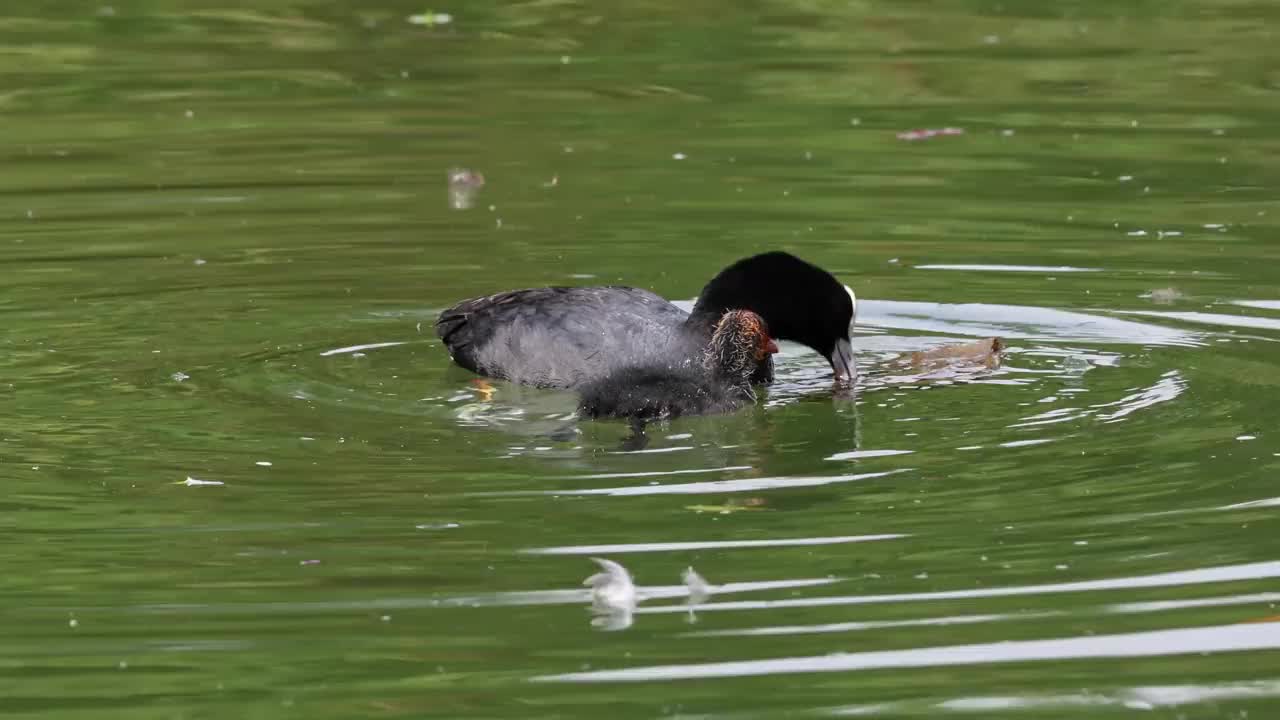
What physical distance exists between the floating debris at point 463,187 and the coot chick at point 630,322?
349 centimetres

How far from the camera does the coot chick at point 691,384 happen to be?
9.19 metres

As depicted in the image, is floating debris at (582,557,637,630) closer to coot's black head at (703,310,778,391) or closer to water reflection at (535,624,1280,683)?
water reflection at (535,624,1280,683)

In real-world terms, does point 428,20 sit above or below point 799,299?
above

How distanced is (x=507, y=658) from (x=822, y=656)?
87 centimetres

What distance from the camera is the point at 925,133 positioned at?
608 inches

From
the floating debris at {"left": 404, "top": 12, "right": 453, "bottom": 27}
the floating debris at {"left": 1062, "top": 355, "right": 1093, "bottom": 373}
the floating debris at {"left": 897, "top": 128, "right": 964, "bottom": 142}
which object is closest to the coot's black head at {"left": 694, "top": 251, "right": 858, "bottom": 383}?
the floating debris at {"left": 1062, "top": 355, "right": 1093, "bottom": 373}

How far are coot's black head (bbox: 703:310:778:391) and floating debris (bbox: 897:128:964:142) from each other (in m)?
6.15

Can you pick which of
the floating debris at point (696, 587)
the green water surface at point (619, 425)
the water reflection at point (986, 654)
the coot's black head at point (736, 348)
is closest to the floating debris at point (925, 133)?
the green water surface at point (619, 425)

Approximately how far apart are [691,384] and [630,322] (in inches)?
21.0

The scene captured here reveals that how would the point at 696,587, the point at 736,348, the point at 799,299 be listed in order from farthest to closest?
the point at 799,299 → the point at 736,348 → the point at 696,587

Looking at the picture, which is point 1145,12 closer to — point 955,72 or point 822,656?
point 955,72

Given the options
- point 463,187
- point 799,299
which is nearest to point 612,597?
point 799,299

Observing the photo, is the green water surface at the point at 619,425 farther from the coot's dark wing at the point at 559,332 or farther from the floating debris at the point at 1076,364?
the coot's dark wing at the point at 559,332

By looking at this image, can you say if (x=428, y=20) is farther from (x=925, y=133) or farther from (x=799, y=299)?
(x=799, y=299)
